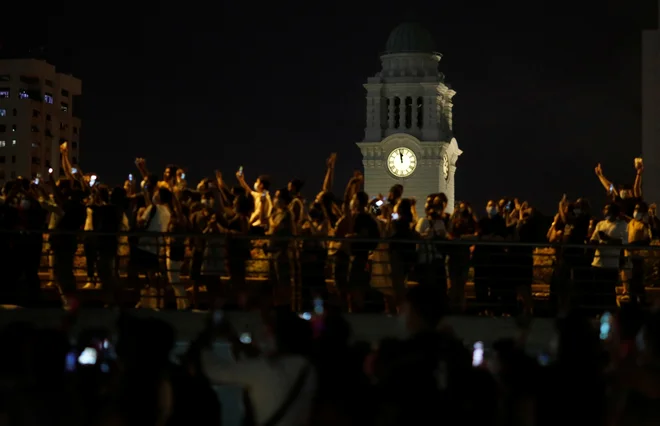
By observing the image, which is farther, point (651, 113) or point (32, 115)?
point (32, 115)

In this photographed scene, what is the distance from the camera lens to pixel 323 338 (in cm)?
792

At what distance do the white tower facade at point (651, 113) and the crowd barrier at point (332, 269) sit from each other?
5.99 m

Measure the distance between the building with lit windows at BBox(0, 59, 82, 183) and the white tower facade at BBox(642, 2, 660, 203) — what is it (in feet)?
379

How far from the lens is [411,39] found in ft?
349

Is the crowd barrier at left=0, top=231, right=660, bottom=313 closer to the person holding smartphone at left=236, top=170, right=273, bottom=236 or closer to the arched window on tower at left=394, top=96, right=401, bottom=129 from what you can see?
the person holding smartphone at left=236, top=170, right=273, bottom=236

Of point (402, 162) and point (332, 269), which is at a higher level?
point (402, 162)

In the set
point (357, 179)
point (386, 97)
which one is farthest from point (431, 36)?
point (357, 179)

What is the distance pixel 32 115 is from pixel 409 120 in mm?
49302

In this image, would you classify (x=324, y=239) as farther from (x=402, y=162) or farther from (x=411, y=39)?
(x=402, y=162)

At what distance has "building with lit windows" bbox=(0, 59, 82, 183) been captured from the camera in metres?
142

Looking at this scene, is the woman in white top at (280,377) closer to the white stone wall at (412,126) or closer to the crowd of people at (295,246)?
the crowd of people at (295,246)

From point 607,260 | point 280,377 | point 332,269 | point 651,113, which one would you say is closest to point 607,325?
point 607,260

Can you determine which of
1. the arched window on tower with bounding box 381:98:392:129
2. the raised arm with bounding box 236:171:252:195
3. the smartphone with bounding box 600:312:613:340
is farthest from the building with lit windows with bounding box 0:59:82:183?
the smartphone with bounding box 600:312:613:340

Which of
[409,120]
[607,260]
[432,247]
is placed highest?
[409,120]
